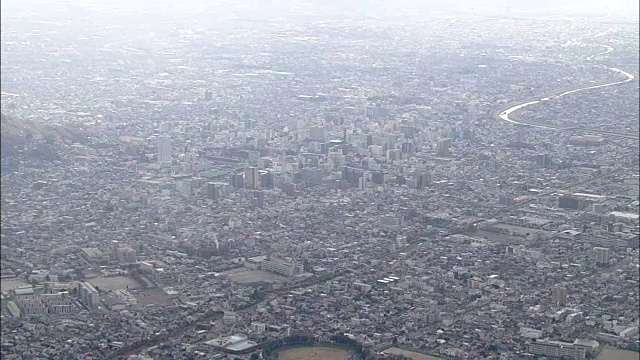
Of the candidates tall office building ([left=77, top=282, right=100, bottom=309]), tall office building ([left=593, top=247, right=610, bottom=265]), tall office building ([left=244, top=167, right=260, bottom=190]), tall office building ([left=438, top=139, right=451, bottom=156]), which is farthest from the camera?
tall office building ([left=438, top=139, right=451, bottom=156])

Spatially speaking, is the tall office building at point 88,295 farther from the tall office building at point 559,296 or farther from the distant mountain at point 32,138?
the tall office building at point 559,296

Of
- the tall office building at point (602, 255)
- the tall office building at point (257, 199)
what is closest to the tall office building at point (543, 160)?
the tall office building at point (257, 199)

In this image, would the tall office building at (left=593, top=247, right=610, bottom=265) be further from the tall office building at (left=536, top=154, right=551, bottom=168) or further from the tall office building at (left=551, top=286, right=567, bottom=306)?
the tall office building at (left=536, top=154, right=551, bottom=168)

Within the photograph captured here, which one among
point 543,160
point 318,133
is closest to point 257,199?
point 318,133

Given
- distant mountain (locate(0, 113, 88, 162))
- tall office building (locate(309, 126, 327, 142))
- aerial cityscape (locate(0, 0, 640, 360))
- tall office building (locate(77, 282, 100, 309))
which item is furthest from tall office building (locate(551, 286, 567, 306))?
tall office building (locate(309, 126, 327, 142))

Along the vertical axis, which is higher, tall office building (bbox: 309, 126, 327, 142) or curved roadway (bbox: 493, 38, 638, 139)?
tall office building (bbox: 309, 126, 327, 142)

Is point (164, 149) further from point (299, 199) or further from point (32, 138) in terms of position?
point (299, 199)
